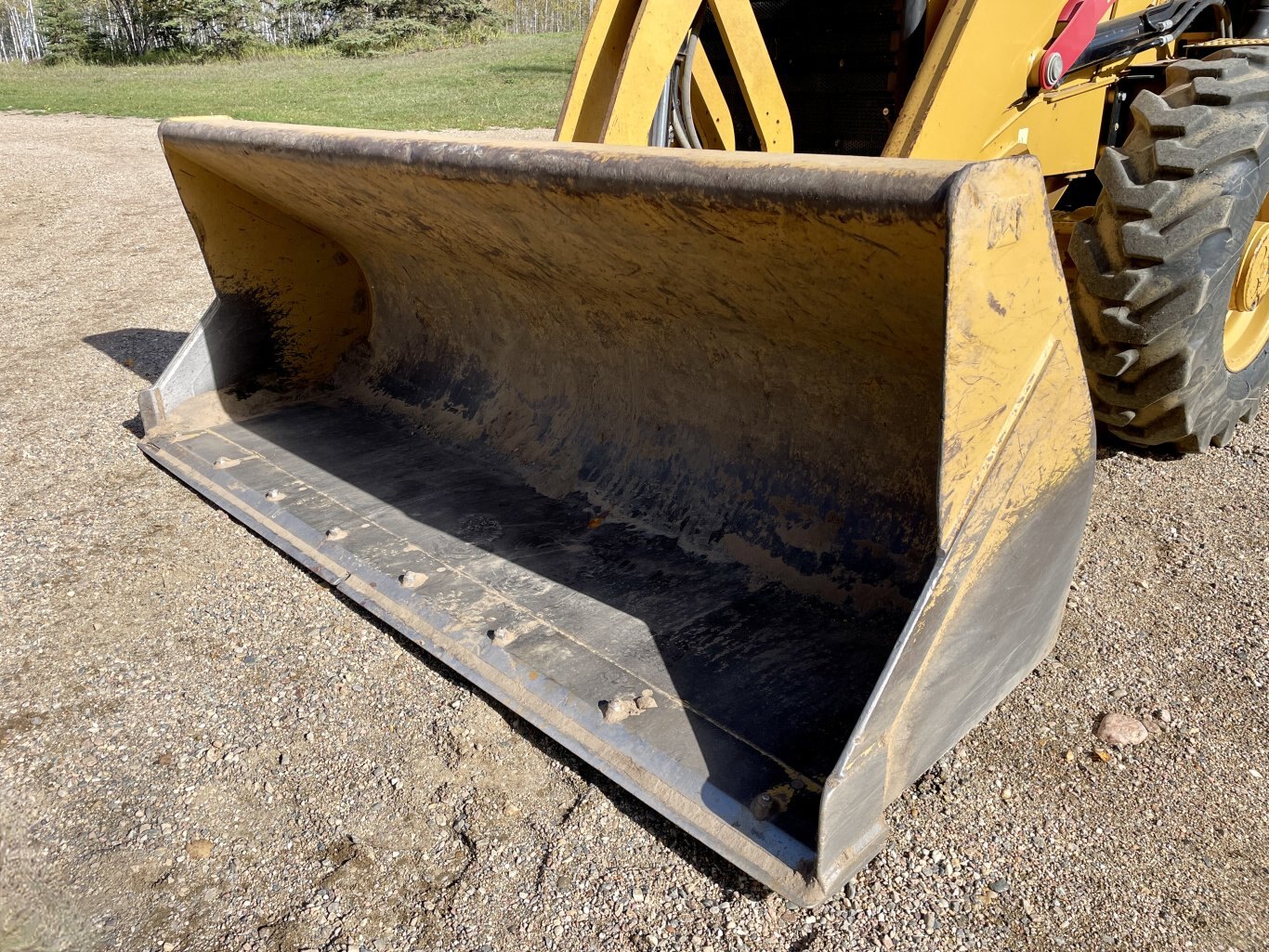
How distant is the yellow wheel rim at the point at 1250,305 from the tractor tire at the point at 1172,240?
315 mm

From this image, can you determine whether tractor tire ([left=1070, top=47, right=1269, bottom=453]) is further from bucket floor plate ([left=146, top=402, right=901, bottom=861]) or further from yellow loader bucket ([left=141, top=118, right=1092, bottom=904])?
bucket floor plate ([left=146, top=402, right=901, bottom=861])

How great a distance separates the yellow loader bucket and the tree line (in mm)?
25588

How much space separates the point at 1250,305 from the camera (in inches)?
127

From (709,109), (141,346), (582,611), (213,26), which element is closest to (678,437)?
(582,611)

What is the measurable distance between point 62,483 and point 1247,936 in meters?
3.61

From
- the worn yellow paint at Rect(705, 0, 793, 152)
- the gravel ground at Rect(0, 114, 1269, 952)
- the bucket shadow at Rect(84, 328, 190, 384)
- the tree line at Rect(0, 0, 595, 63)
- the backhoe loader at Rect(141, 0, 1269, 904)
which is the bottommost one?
the tree line at Rect(0, 0, 595, 63)

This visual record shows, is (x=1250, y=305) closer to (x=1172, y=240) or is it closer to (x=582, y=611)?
(x=1172, y=240)

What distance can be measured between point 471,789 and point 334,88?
19.0 metres

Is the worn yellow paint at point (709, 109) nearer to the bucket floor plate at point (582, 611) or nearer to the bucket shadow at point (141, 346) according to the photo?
the bucket floor plate at point (582, 611)

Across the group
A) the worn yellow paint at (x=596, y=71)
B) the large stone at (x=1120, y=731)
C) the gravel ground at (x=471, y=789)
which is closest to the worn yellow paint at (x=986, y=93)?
the worn yellow paint at (x=596, y=71)

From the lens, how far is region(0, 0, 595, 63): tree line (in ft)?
86.7

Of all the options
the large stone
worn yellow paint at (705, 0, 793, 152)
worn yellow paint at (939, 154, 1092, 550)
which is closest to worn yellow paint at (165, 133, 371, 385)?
worn yellow paint at (705, 0, 793, 152)

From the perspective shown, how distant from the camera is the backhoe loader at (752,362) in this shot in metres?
1.71

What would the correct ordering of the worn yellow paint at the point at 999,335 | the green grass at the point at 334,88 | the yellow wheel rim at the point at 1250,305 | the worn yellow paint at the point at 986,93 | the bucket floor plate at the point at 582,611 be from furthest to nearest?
the green grass at the point at 334,88, the yellow wheel rim at the point at 1250,305, the worn yellow paint at the point at 986,93, the bucket floor plate at the point at 582,611, the worn yellow paint at the point at 999,335
